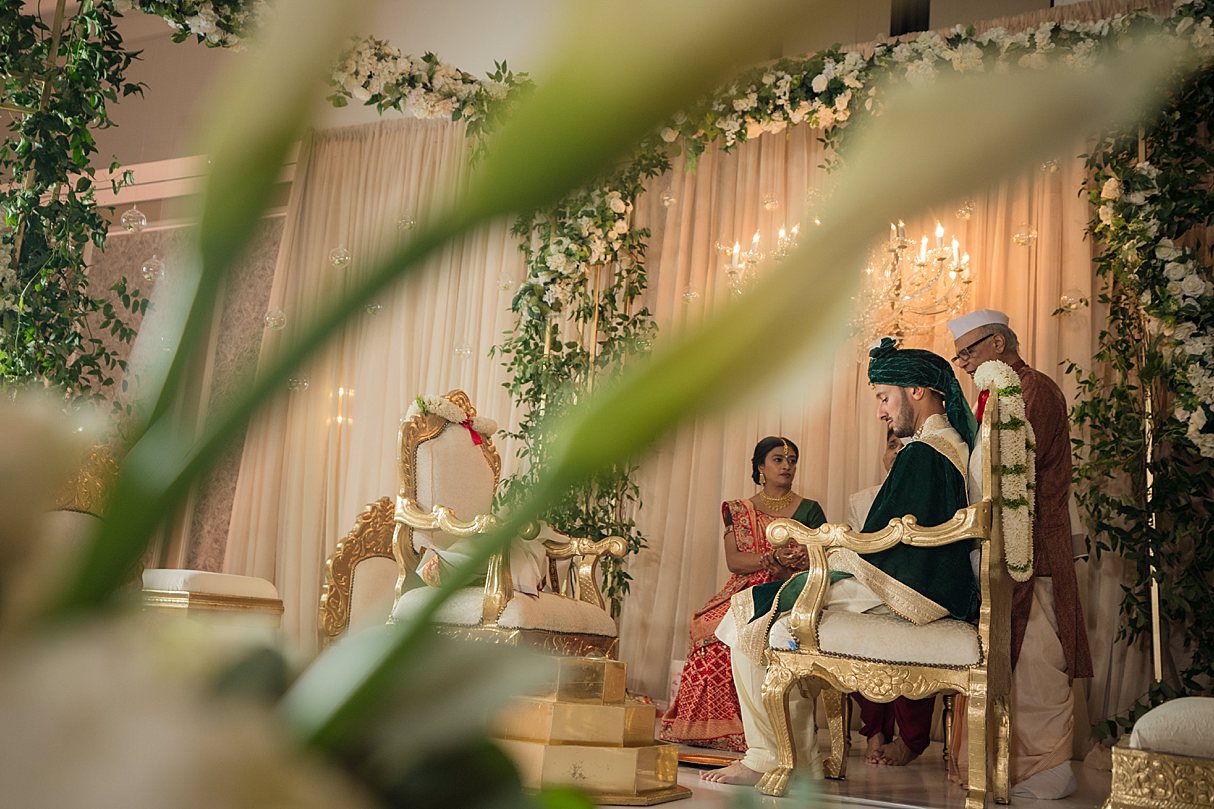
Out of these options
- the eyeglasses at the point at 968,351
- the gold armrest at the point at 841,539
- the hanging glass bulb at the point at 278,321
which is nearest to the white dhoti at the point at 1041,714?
the gold armrest at the point at 841,539

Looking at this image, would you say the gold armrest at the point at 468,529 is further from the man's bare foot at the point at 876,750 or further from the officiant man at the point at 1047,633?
the man's bare foot at the point at 876,750

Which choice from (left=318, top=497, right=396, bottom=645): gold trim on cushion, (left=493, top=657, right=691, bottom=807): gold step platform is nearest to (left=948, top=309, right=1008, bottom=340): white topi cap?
(left=493, top=657, right=691, bottom=807): gold step platform

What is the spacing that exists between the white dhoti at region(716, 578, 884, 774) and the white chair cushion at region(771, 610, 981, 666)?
56 mm

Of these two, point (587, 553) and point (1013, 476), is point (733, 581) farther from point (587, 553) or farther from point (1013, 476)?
point (1013, 476)

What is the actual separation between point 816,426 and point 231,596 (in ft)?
11.0

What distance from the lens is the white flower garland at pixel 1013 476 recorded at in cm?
338

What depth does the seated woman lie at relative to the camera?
517cm

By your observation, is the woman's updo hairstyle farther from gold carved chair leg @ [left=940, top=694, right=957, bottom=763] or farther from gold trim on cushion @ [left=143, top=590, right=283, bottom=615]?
gold trim on cushion @ [left=143, top=590, right=283, bottom=615]

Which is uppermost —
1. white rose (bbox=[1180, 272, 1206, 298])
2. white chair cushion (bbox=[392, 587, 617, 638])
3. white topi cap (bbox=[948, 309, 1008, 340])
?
white rose (bbox=[1180, 272, 1206, 298])

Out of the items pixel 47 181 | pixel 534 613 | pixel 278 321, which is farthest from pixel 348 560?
pixel 278 321

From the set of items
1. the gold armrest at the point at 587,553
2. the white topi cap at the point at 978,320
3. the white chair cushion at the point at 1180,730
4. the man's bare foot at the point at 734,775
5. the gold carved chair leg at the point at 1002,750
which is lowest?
the man's bare foot at the point at 734,775

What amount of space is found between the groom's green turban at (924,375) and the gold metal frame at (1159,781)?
130cm

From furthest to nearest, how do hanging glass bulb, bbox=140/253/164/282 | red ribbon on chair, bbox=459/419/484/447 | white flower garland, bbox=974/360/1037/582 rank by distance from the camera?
red ribbon on chair, bbox=459/419/484/447
white flower garland, bbox=974/360/1037/582
hanging glass bulb, bbox=140/253/164/282

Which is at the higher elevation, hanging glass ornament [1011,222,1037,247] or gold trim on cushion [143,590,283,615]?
hanging glass ornament [1011,222,1037,247]
